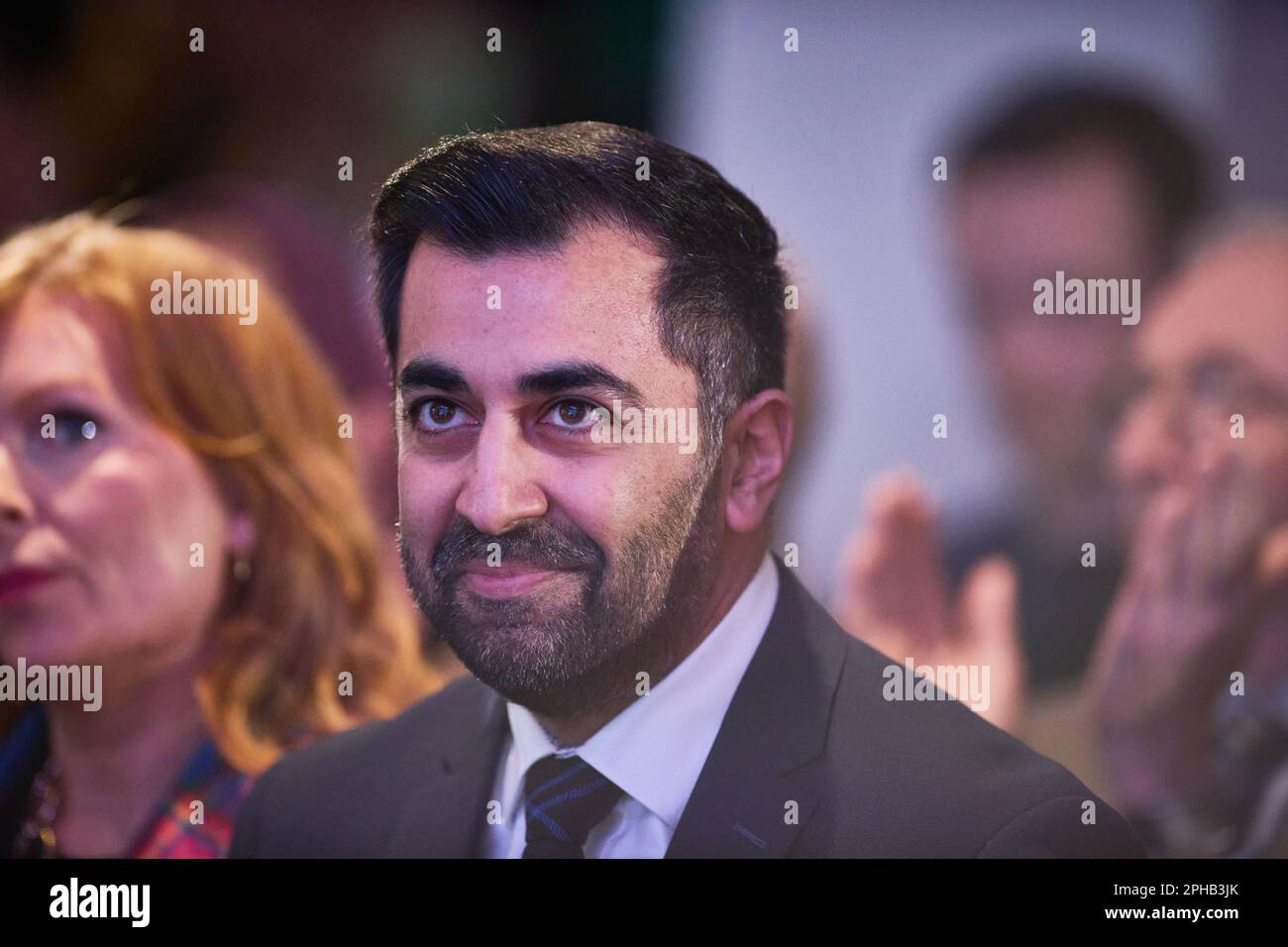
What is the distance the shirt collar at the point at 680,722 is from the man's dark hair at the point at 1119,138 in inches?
43.9

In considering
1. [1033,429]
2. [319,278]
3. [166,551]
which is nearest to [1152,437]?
[1033,429]

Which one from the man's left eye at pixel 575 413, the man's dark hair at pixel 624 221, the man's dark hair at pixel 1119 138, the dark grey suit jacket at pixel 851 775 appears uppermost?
the man's dark hair at pixel 1119 138

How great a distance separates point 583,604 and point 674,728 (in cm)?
31

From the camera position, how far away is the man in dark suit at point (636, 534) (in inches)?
96.0

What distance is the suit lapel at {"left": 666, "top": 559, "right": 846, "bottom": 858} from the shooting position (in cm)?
245

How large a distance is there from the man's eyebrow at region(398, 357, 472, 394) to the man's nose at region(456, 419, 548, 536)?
0.09 meters

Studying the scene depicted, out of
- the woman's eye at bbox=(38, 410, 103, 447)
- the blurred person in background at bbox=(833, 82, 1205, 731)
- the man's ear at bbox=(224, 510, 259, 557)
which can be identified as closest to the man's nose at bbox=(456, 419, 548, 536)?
the man's ear at bbox=(224, 510, 259, 557)

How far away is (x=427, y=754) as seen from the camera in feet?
8.91

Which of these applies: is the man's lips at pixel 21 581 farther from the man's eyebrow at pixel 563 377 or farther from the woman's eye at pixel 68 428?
the man's eyebrow at pixel 563 377

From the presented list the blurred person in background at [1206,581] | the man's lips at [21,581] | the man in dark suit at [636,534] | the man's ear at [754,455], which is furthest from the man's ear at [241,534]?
the blurred person in background at [1206,581]

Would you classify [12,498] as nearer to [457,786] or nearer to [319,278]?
[319,278]

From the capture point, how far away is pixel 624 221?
244cm
